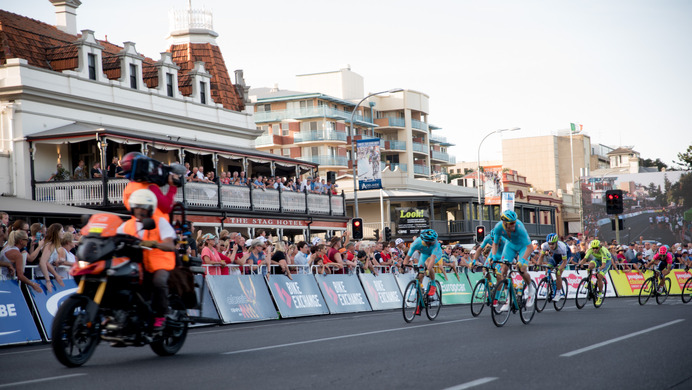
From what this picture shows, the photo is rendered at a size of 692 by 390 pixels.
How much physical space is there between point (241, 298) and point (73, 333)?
10.2 metres

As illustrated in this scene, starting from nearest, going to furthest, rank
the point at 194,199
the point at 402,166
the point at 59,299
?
the point at 59,299, the point at 194,199, the point at 402,166

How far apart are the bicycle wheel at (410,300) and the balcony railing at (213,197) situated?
1804cm

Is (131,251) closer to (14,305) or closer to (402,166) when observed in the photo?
(14,305)

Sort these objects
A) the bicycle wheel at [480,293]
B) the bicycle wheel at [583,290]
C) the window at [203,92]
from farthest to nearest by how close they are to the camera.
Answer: the window at [203,92] < the bicycle wheel at [583,290] < the bicycle wheel at [480,293]

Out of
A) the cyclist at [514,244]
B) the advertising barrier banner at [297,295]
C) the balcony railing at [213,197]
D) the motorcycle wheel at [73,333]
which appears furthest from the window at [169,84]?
the motorcycle wheel at [73,333]

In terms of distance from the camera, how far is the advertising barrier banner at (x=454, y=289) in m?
27.0

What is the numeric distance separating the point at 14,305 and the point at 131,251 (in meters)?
5.89

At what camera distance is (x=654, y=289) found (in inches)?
961

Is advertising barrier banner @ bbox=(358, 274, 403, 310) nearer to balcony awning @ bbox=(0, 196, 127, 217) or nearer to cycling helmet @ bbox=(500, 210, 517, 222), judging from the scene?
balcony awning @ bbox=(0, 196, 127, 217)

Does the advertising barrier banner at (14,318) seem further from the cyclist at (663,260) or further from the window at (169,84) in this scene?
the window at (169,84)

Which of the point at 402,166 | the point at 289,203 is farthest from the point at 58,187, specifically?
the point at 402,166

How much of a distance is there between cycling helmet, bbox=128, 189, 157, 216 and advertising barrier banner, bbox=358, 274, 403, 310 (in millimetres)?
14798

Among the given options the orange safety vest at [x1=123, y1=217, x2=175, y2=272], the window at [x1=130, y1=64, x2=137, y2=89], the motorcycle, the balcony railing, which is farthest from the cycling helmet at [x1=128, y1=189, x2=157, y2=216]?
the window at [x1=130, y1=64, x2=137, y2=89]

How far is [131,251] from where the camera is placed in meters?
9.49
